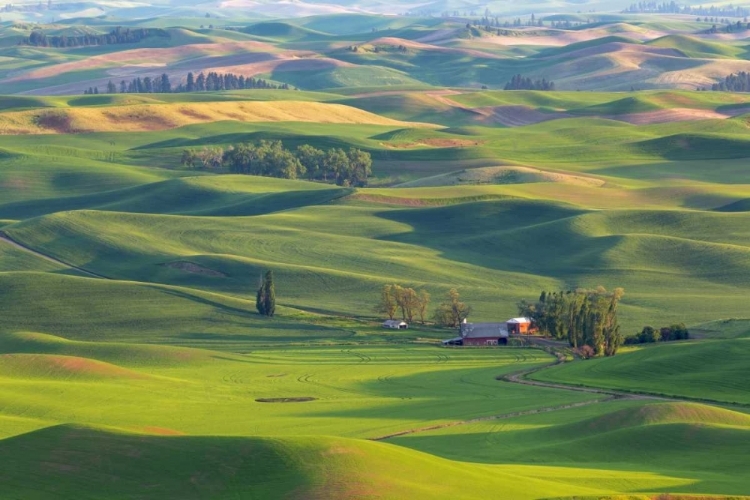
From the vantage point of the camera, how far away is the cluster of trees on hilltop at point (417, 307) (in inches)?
3777

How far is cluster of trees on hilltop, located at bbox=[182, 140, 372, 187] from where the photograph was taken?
162 metres

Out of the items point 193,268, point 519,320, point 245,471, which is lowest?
point 193,268

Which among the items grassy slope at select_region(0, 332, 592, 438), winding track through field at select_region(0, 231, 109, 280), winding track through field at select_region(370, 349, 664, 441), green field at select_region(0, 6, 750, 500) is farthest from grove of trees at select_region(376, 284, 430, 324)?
winding track through field at select_region(0, 231, 109, 280)

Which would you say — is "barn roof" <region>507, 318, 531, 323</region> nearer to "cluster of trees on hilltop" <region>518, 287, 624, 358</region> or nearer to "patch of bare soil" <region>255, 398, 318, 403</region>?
"cluster of trees on hilltop" <region>518, 287, 624, 358</region>

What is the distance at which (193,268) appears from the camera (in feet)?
370

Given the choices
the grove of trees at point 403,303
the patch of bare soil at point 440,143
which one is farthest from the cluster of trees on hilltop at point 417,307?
the patch of bare soil at point 440,143

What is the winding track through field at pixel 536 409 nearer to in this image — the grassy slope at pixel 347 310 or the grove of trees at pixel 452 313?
the grassy slope at pixel 347 310

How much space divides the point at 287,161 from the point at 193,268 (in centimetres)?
5425

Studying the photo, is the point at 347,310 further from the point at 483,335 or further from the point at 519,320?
the point at 519,320

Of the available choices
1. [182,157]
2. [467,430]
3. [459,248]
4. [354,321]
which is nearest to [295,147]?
[182,157]

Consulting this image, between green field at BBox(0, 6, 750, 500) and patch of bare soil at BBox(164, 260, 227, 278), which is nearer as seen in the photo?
green field at BBox(0, 6, 750, 500)

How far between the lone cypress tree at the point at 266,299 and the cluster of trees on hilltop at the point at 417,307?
678 cm

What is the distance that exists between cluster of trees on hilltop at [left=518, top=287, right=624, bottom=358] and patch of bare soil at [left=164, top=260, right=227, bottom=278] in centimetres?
2880

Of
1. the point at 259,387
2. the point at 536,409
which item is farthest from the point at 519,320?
the point at 536,409
